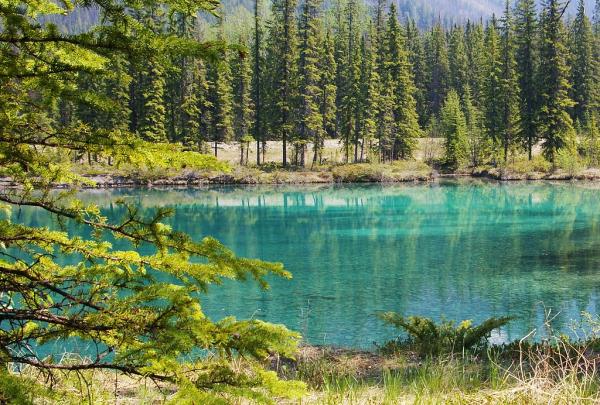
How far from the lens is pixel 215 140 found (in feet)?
191

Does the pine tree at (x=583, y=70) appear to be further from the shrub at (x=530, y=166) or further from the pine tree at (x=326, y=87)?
the pine tree at (x=326, y=87)

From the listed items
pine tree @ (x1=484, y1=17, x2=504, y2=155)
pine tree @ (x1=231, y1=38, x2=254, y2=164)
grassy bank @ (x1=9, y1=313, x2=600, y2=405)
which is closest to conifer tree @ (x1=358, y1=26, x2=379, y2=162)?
pine tree @ (x1=231, y1=38, x2=254, y2=164)

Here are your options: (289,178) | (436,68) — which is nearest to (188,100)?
(289,178)

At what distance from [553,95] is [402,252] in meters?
40.4

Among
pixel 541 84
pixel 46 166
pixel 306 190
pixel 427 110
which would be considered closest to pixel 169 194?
pixel 306 190

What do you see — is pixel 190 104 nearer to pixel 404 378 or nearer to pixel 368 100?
pixel 368 100

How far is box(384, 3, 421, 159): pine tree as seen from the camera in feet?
197

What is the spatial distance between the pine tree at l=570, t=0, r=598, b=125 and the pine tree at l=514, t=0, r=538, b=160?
10363 millimetres

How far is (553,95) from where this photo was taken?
54.8 metres

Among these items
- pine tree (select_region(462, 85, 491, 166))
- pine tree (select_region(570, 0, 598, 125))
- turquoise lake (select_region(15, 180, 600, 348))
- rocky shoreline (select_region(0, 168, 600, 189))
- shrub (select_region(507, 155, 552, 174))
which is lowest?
turquoise lake (select_region(15, 180, 600, 348))

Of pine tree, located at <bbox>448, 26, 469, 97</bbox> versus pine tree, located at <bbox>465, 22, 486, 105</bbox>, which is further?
pine tree, located at <bbox>448, 26, 469, 97</bbox>

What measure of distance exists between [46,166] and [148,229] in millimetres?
958

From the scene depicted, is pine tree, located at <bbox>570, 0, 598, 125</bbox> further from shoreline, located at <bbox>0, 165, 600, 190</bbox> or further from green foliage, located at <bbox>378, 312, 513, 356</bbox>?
green foliage, located at <bbox>378, 312, 513, 356</bbox>

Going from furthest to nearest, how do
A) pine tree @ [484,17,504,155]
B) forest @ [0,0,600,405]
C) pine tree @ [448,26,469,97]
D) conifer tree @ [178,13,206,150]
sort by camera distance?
pine tree @ [448,26,469,97], pine tree @ [484,17,504,155], conifer tree @ [178,13,206,150], forest @ [0,0,600,405]
